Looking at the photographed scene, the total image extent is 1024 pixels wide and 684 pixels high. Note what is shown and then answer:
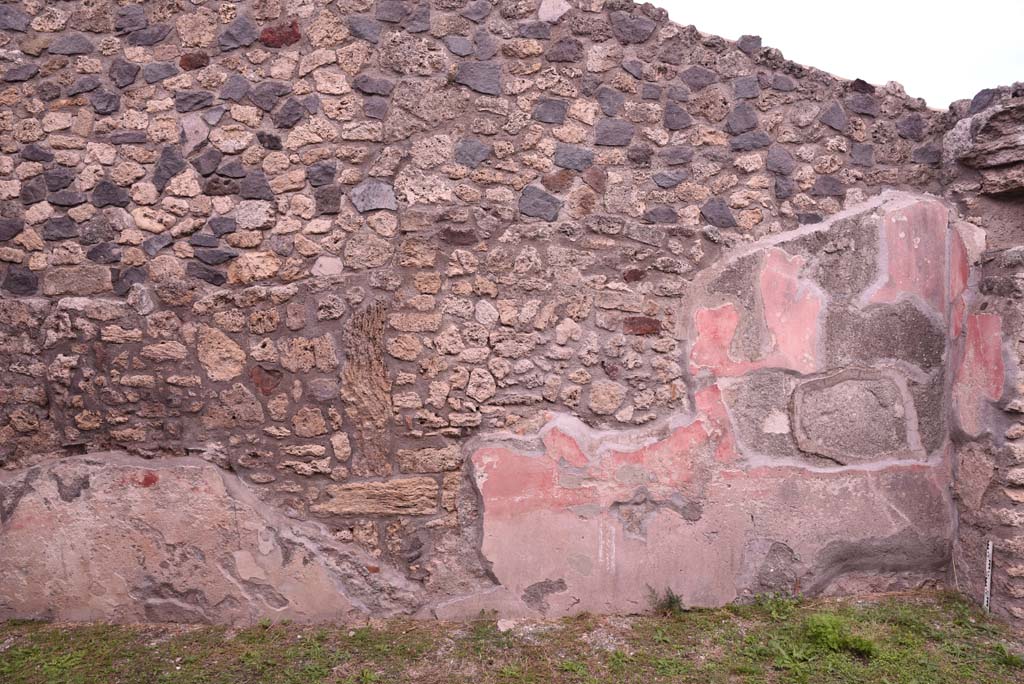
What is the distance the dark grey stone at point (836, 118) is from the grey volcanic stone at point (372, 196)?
1887 millimetres

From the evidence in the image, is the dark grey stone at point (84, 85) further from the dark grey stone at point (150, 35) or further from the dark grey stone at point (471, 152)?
the dark grey stone at point (471, 152)

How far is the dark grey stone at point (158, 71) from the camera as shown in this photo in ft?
9.93

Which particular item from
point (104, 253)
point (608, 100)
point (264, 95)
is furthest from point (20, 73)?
point (608, 100)

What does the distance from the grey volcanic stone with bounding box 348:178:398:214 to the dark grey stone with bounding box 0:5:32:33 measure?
1527 mm

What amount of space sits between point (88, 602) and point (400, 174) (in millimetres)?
2192

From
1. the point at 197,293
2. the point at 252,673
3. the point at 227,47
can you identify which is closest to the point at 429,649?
the point at 252,673

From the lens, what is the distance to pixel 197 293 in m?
3.01

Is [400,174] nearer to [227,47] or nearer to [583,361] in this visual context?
[227,47]

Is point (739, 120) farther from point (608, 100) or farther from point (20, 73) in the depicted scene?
point (20, 73)

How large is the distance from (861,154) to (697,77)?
802mm

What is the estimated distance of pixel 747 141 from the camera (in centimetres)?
316

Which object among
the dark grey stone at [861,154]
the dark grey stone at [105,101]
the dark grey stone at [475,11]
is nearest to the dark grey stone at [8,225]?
the dark grey stone at [105,101]

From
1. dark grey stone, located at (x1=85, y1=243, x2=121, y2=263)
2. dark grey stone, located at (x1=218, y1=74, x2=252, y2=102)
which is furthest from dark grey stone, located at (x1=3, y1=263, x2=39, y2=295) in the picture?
dark grey stone, located at (x1=218, y1=74, x2=252, y2=102)

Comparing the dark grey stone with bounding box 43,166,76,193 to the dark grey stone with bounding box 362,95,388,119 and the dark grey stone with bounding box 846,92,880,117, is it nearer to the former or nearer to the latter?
the dark grey stone with bounding box 362,95,388,119
